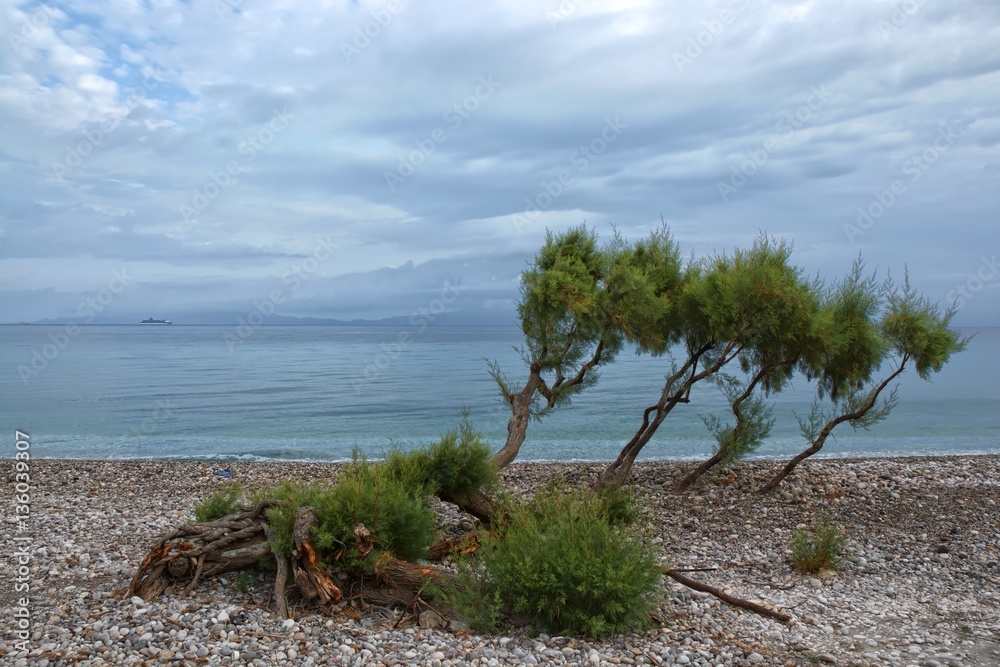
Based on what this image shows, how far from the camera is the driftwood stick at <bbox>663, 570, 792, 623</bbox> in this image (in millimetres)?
7449

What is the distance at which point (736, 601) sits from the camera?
25.1 ft

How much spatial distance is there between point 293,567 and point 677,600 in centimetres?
409

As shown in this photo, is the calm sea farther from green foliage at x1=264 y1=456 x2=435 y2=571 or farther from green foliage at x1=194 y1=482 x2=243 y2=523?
green foliage at x1=264 y1=456 x2=435 y2=571

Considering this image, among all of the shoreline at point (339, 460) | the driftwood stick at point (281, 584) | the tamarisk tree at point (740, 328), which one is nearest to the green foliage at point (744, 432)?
the tamarisk tree at point (740, 328)

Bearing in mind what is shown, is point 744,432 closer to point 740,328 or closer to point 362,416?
point 740,328

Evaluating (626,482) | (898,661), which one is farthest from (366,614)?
(626,482)

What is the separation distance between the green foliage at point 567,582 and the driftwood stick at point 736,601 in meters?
0.68

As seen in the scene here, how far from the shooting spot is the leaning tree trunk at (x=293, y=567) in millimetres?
7418

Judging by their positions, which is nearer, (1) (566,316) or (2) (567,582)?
(2) (567,582)

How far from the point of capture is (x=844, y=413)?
15211 mm

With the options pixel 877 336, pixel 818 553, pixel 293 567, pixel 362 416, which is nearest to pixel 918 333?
pixel 877 336

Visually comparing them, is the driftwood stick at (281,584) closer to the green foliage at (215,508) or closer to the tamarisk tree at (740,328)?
the green foliage at (215,508)

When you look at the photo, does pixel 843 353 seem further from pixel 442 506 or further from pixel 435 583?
pixel 435 583

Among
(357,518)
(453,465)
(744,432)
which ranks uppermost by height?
(744,432)
